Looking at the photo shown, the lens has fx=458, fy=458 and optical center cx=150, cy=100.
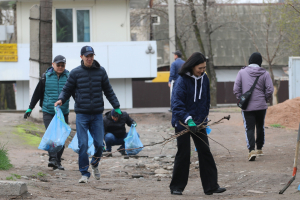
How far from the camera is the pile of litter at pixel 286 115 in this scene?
1376cm

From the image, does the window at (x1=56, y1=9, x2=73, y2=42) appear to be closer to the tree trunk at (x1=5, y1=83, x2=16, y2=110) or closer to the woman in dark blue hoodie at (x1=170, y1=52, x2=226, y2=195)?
the tree trunk at (x1=5, y1=83, x2=16, y2=110)

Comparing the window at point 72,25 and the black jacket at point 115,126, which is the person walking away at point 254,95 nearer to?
the black jacket at point 115,126

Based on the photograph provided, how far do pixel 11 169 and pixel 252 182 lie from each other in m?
3.56

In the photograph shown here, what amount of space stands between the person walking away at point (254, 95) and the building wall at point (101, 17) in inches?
602

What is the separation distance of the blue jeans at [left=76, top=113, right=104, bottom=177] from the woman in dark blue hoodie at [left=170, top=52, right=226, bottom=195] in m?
1.55

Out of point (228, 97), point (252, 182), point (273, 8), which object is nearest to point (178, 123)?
point (252, 182)

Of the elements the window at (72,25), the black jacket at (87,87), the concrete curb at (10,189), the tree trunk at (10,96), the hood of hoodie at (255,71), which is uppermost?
the window at (72,25)

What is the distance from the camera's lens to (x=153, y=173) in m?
7.70

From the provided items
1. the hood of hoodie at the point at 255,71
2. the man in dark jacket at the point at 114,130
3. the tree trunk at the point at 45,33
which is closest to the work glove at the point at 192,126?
the hood of hoodie at the point at 255,71

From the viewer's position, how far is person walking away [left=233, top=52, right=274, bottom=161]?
773 centimetres

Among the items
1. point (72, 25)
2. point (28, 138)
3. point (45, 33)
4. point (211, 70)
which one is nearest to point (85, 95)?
point (28, 138)

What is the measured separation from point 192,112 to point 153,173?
8.27ft

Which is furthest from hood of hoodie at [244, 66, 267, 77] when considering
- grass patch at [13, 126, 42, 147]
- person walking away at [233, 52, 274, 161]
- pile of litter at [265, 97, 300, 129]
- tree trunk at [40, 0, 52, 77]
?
tree trunk at [40, 0, 52, 77]

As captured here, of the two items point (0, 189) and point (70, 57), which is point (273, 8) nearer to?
point (70, 57)
